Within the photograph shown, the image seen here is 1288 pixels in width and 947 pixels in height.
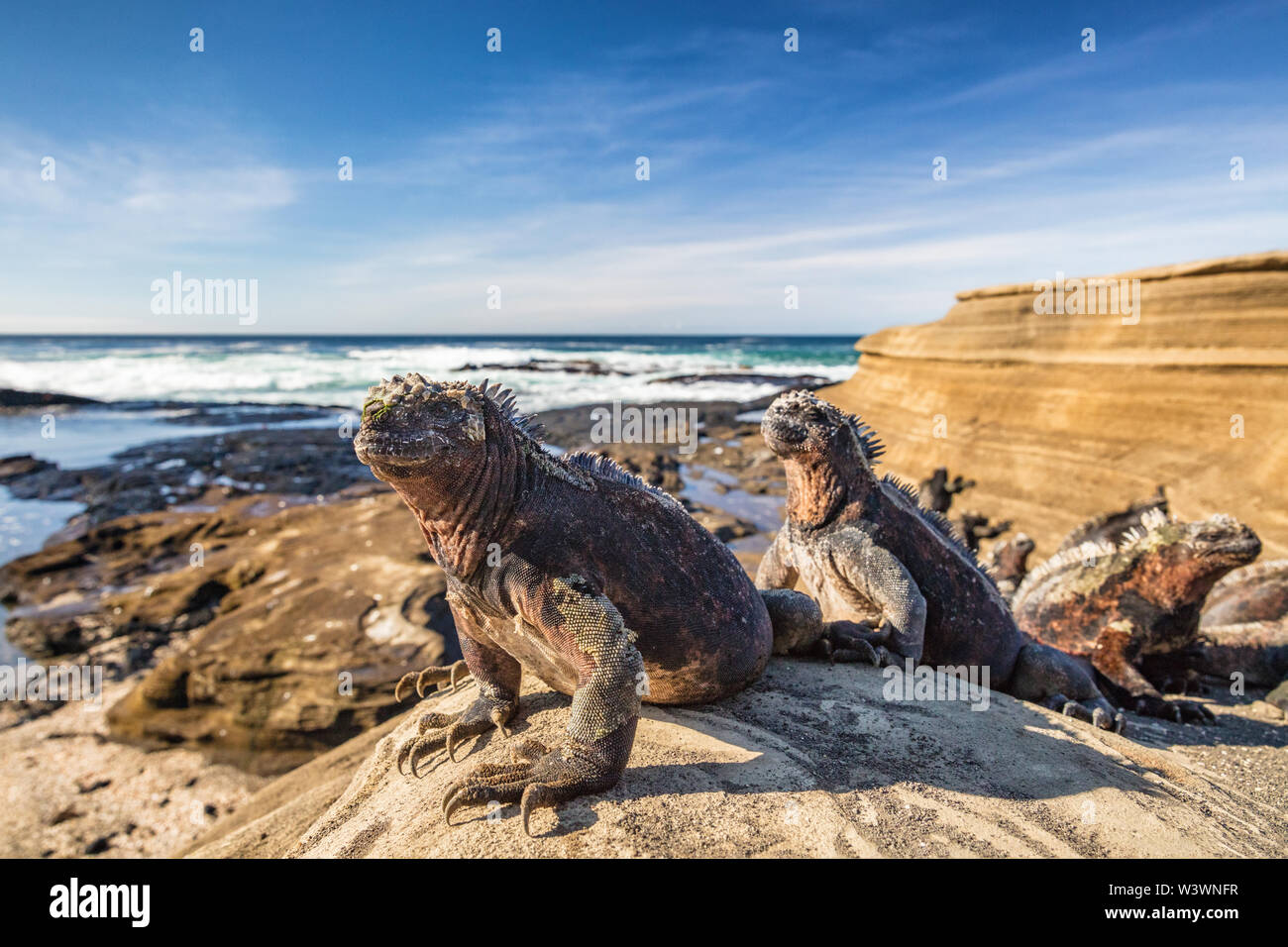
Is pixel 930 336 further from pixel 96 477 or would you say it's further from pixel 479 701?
pixel 96 477

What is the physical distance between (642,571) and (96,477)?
60.9 ft

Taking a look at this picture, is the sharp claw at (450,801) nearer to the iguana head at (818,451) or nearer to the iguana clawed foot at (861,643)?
the iguana clawed foot at (861,643)

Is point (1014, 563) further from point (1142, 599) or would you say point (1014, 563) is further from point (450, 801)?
point (450, 801)

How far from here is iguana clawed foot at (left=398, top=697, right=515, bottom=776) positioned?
9.98 ft

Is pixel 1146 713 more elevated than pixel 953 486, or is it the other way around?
pixel 953 486

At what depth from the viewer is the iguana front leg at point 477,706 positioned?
305 centimetres

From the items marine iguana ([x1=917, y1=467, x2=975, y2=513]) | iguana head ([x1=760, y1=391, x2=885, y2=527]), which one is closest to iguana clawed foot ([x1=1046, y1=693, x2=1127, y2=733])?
iguana head ([x1=760, y1=391, x2=885, y2=527])

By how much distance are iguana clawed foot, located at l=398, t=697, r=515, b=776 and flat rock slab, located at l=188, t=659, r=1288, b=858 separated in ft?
0.20

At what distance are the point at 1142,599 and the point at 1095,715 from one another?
159 centimetres

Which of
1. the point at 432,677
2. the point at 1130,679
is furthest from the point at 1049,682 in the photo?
the point at 432,677
